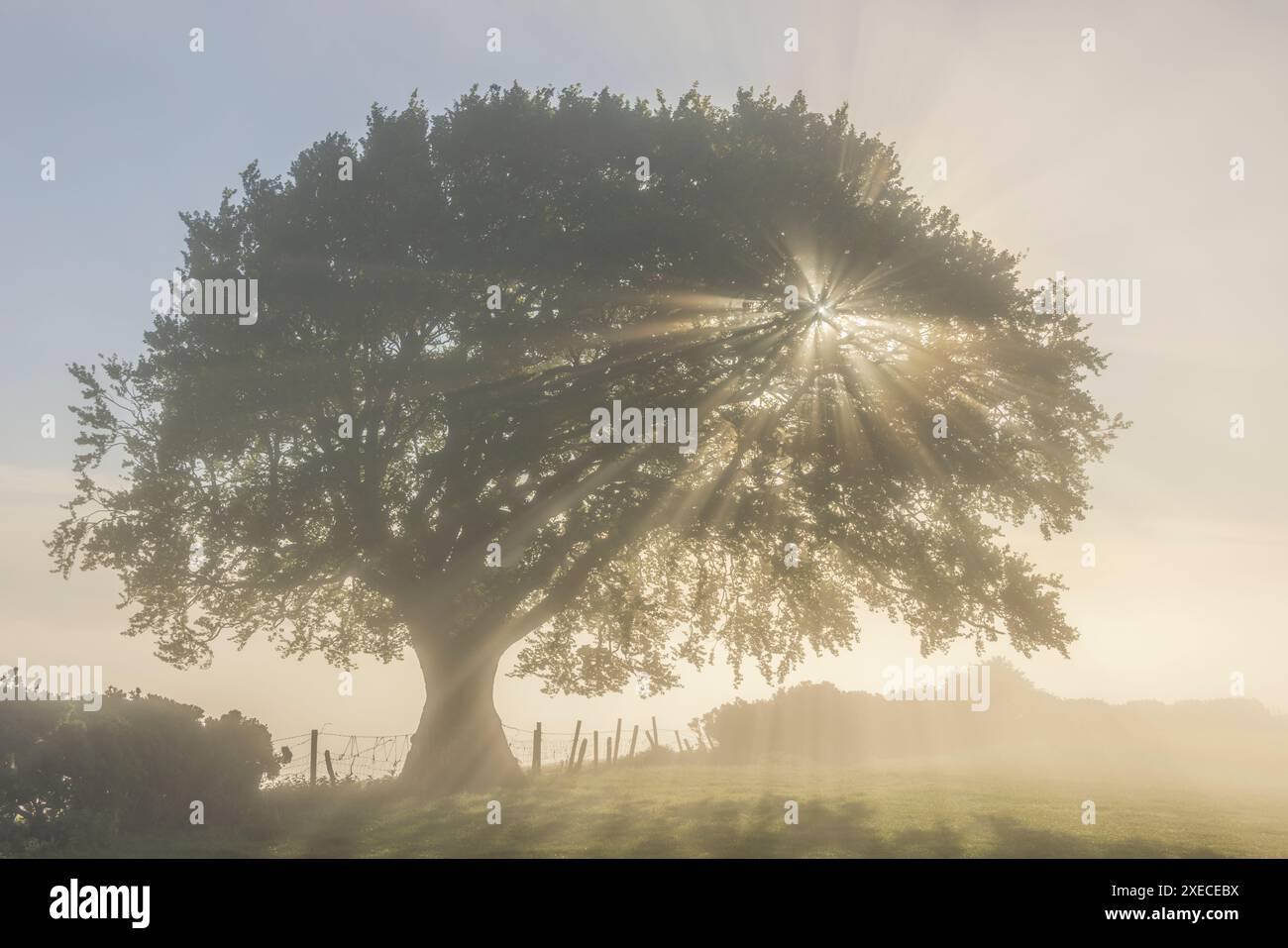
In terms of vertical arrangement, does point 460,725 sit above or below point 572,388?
below

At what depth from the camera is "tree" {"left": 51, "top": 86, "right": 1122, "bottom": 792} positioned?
90.8 ft

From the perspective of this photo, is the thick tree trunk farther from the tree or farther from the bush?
the bush

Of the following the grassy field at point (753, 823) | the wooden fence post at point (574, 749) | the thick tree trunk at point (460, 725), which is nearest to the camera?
the grassy field at point (753, 823)

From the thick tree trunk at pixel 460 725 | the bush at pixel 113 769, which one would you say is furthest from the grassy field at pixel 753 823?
the thick tree trunk at pixel 460 725

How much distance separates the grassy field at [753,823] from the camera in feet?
68.1

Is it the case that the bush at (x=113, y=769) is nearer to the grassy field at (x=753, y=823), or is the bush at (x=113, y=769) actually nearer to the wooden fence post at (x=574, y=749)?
the grassy field at (x=753, y=823)

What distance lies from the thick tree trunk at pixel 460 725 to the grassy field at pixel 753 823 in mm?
1878

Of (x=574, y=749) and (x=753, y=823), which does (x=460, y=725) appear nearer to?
(x=574, y=749)

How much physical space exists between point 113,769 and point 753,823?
15943 mm

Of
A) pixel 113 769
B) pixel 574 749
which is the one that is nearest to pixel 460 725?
pixel 574 749

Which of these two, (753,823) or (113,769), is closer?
(753,823)

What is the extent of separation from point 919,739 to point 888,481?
139ft

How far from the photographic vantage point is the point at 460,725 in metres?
36.8
